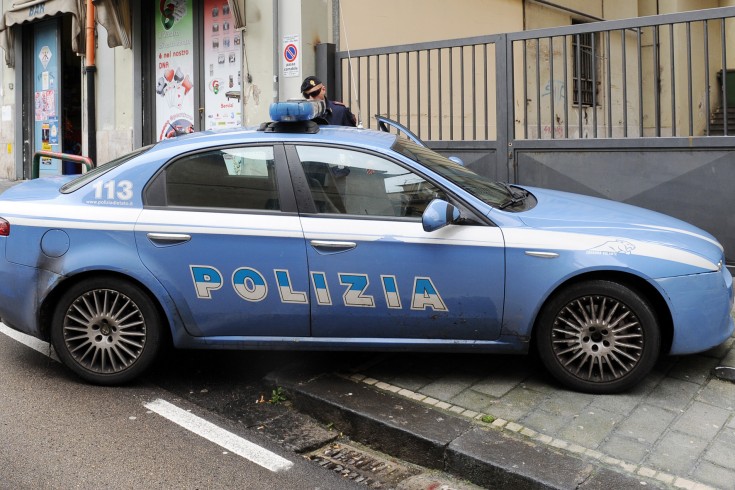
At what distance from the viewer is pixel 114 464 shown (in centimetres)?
379

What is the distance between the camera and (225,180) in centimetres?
480

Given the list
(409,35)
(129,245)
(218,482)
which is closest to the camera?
(218,482)

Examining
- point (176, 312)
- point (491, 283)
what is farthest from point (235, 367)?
point (491, 283)

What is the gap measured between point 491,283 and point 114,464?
223 cm

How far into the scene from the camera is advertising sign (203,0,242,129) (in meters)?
10.5

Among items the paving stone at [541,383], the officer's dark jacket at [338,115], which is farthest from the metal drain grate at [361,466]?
the officer's dark jacket at [338,115]

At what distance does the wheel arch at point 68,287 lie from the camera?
186 inches

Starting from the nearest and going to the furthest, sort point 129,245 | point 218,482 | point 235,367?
point 218,482 < point 129,245 < point 235,367

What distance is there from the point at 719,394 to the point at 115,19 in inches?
388

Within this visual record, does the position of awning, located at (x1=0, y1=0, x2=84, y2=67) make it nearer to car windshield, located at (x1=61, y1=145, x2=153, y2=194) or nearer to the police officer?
the police officer

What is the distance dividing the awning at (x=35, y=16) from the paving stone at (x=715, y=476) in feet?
37.8

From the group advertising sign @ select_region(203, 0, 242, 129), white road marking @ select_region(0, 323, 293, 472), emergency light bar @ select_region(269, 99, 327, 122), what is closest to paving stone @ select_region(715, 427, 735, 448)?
white road marking @ select_region(0, 323, 293, 472)

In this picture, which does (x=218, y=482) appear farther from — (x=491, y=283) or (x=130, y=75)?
(x=130, y=75)

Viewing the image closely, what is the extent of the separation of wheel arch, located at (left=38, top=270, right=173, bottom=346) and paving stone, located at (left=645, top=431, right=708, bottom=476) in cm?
281
